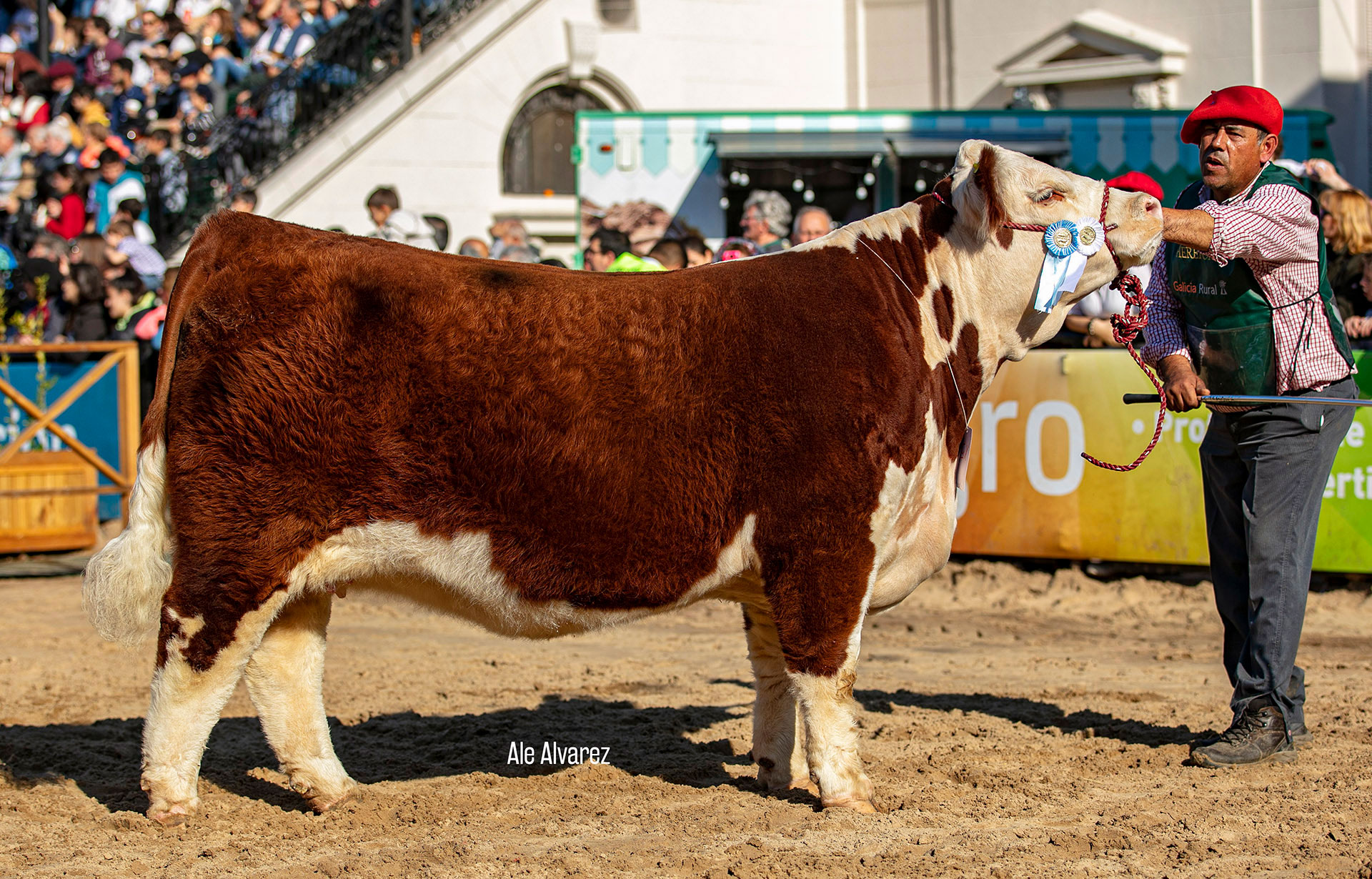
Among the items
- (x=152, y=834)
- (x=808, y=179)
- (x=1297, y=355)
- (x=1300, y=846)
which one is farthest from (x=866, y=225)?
(x=808, y=179)

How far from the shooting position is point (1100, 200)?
4.56 meters

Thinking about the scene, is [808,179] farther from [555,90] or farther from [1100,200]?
[1100,200]

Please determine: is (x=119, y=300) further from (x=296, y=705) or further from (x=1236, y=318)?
(x=1236, y=318)

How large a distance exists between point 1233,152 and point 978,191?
3.63 ft

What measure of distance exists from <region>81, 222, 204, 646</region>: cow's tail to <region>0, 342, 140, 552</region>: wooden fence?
6.66m

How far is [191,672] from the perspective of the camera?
4.31 m

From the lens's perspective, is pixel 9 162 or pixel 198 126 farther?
pixel 9 162

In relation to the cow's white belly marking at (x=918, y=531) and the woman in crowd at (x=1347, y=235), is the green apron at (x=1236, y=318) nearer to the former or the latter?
the cow's white belly marking at (x=918, y=531)

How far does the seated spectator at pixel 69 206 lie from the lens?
582 inches

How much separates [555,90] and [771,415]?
15.3 metres

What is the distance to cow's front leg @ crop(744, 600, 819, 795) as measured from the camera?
4.84 meters

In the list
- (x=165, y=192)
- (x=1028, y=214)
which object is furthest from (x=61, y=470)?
(x=1028, y=214)

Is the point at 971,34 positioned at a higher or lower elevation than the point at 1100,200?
higher

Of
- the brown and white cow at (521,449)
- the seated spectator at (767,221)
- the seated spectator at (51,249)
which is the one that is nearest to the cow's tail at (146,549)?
the brown and white cow at (521,449)
